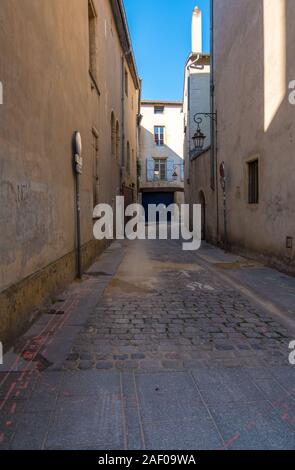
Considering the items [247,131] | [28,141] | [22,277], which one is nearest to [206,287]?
A: [22,277]

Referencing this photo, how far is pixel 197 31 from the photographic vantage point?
65.3 ft

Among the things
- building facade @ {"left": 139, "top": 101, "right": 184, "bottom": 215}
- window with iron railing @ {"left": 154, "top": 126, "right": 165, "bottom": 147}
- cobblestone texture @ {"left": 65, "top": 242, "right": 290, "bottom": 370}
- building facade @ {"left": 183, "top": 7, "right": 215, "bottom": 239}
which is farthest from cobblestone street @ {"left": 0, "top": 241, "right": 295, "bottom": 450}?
window with iron railing @ {"left": 154, "top": 126, "right": 165, "bottom": 147}

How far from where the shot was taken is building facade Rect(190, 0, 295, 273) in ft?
23.5

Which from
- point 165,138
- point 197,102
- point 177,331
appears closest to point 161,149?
point 165,138

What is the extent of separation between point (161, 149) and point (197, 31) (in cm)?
1320

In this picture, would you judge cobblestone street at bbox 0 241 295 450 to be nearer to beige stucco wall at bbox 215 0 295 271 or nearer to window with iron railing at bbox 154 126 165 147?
beige stucco wall at bbox 215 0 295 271

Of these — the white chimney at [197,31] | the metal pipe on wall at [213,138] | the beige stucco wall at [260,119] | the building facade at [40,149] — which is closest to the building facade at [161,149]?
the white chimney at [197,31]

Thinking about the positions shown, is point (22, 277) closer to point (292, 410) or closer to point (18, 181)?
point (18, 181)

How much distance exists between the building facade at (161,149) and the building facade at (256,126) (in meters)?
20.0

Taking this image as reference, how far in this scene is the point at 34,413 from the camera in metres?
2.35

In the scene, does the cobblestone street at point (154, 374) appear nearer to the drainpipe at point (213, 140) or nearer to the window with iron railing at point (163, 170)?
the drainpipe at point (213, 140)

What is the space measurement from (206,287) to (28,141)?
3.82 m

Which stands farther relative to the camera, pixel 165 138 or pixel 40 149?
pixel 165 138

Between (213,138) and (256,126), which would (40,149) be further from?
(213,138)
